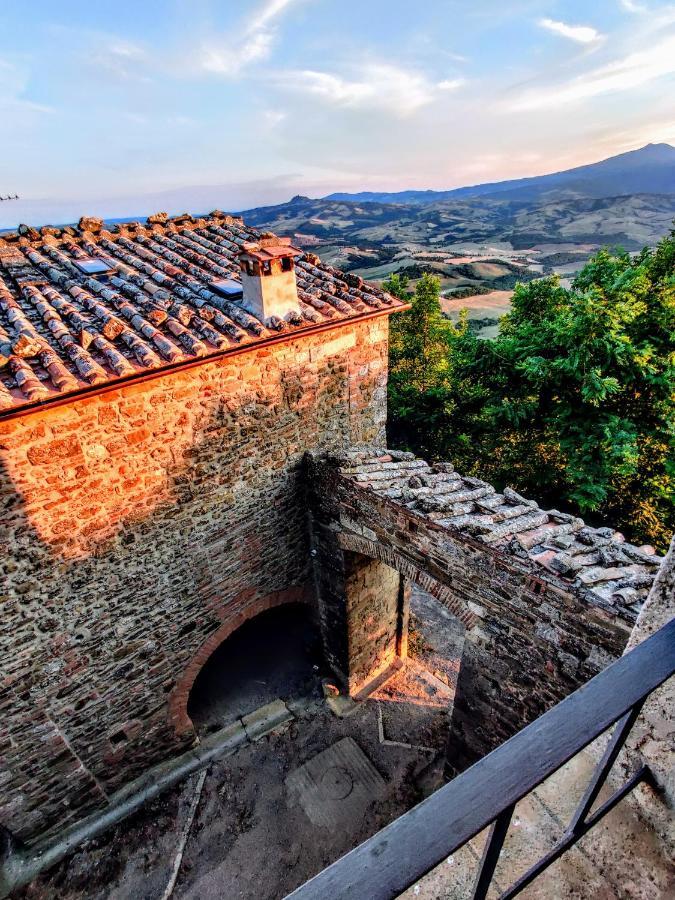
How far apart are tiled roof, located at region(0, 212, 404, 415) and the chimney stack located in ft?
0.56

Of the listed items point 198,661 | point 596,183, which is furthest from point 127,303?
point 596,183

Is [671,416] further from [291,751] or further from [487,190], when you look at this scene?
[487,190]

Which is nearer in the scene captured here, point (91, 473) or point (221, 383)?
point (91, 473)

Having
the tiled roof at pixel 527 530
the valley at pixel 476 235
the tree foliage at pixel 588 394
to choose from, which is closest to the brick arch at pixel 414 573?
the tiled roof at pixel 527 530

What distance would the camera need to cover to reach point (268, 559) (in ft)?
24.0

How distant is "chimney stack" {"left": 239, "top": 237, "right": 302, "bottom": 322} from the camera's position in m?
5.72

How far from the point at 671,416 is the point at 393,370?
9304 mm

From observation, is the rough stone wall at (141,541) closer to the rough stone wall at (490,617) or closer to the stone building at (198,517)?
the stone building at (198,517)

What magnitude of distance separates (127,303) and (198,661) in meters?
5.48

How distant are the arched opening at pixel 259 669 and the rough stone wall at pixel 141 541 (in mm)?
979

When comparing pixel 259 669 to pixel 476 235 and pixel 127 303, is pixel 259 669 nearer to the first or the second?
pixel 127 303

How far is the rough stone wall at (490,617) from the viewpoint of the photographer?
13.2ft

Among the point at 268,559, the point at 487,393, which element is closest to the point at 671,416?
the point at 487,393

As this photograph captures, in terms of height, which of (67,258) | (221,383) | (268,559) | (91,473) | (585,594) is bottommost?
(268,559)
